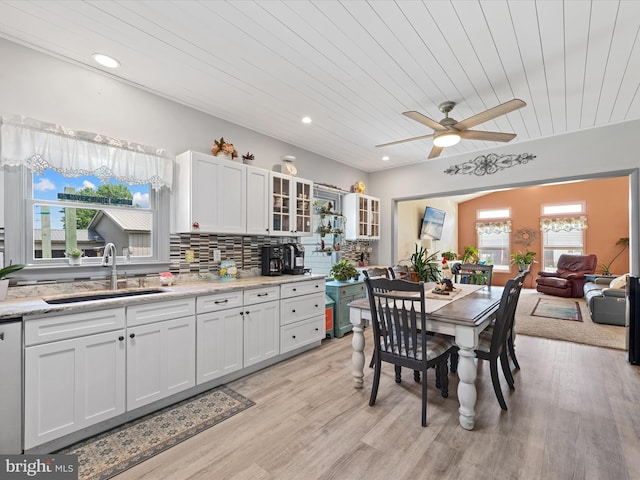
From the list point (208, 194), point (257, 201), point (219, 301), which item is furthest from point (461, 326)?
point (208, 194)

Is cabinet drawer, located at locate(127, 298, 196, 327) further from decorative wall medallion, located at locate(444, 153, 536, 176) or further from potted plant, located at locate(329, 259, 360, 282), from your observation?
decorative wall medallion, located at locate(444, 153, 536, 176)

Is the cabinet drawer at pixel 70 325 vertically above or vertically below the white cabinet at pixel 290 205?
below

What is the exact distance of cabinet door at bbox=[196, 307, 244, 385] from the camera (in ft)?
8.46

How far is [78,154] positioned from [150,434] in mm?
2178

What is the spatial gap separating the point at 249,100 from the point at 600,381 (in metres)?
4.34

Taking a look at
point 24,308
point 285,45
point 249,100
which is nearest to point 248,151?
point 249,100

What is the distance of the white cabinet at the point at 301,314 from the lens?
332 cm

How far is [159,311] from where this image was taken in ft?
7.61

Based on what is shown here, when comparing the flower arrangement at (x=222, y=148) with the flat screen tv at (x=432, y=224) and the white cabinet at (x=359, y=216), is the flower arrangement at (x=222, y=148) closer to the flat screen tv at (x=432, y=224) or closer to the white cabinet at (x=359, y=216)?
the white cabinet at (x=359, y=216)

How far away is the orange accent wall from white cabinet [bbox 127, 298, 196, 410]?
922 cm

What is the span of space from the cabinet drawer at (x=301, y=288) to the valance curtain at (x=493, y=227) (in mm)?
7637

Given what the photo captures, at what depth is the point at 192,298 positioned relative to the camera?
8.26ft

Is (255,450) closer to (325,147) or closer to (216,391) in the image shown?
(216,391)

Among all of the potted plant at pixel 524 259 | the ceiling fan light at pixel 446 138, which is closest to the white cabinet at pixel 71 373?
the ceiling fan light at pixel 446 138
